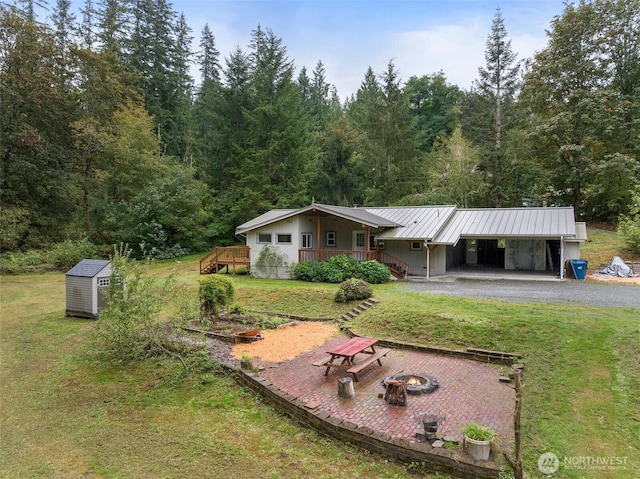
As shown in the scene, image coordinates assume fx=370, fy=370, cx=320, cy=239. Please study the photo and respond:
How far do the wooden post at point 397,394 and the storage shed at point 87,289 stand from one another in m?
9.87

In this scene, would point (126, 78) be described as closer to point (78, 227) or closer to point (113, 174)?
point (113, 174)

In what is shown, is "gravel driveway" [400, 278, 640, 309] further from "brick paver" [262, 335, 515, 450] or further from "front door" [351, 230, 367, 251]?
"brick paver" [262, 335, 515, 450]

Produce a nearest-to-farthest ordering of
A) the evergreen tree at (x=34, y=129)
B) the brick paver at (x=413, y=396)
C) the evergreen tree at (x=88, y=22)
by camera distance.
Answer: the brick paver at (x=413, y=396)
the evergreen tree at (x=34, y=129)
the evergreen tree at (x=88, y=22)

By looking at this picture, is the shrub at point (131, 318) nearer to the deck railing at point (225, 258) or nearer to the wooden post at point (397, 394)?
the wooden post at point (397, 394)

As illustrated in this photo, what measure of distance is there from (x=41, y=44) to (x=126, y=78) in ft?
19.1

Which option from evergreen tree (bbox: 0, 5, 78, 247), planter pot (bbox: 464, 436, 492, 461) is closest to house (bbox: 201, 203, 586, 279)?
planter pot (bbox: 464, 436, 492, 461)

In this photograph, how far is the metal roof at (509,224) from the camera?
1680cm

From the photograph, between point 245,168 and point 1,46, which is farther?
point 245,168

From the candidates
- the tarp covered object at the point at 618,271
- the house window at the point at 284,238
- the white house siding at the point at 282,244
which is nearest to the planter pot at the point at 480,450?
the white house siding at the point at 282,244

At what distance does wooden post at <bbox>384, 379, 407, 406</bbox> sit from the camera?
6.54 metres

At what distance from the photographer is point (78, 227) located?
987 inches

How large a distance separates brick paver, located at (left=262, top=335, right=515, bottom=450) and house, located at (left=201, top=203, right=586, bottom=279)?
926 cm

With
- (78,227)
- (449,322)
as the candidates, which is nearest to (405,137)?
(449,322)

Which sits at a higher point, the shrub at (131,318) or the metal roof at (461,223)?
the metal roof at (461,223)
